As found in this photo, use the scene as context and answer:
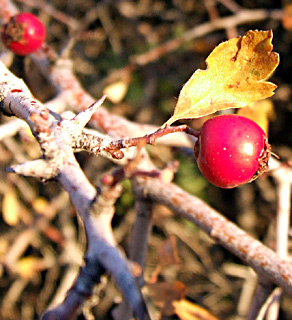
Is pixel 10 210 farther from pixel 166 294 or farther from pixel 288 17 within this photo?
pixel 288 17

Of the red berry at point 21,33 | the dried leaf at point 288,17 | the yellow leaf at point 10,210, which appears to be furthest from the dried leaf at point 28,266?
the dried leaf at point 288,17

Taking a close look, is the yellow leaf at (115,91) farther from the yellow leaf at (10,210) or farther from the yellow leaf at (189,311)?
the yellow leaf at (189,311)

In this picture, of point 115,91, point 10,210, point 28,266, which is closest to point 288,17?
point 115,91


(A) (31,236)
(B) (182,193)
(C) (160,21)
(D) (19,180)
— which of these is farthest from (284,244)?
(C) (160,21)

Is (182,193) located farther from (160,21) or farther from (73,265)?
(160,21)

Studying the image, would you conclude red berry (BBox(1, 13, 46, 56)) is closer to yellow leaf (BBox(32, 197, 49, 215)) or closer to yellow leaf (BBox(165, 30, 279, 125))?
yellow leaf (BBox(165, 30, 279, 125))

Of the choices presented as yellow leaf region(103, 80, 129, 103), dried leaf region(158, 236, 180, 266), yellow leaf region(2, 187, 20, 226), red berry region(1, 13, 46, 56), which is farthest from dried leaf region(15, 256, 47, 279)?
red berry region(1, 13, 46, 56)

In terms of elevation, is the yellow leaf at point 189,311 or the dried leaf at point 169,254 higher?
the dried leaf at point 169,254
